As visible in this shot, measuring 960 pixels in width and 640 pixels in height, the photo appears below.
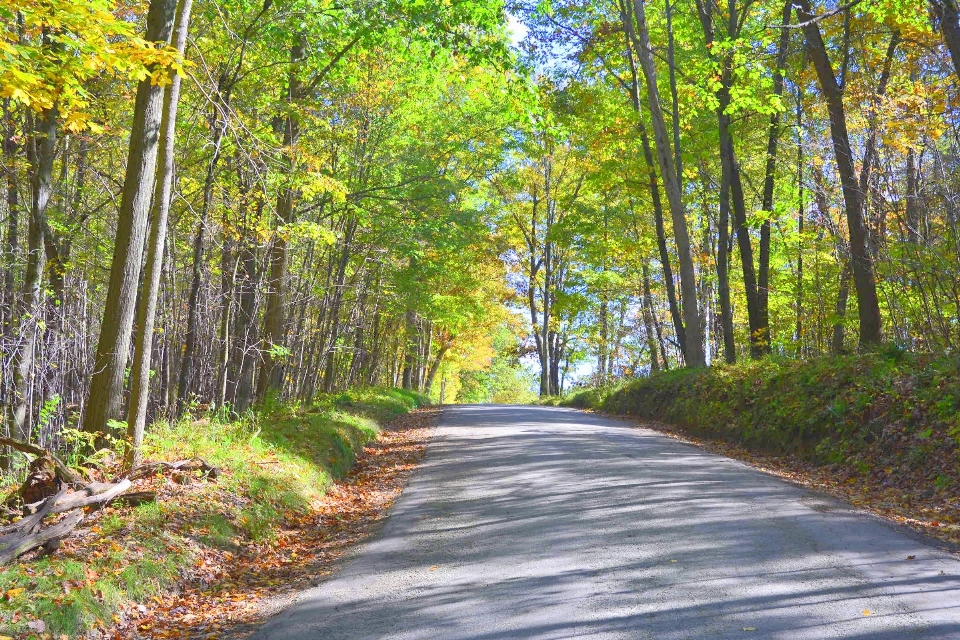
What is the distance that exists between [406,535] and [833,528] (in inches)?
150

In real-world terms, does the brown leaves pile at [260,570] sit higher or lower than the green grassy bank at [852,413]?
lower

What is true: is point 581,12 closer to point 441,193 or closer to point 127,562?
point 441,193

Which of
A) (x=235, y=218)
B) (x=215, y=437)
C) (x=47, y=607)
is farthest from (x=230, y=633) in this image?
(x=235, y=218)

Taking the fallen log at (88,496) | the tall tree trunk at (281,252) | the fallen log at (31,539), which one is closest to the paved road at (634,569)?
the fallen log at (31,539)

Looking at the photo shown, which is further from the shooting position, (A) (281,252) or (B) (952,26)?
(A) (281,252)

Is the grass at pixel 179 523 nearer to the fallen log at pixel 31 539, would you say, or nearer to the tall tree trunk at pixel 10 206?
the fallen log at pixel 31 539

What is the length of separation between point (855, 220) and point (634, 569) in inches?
390

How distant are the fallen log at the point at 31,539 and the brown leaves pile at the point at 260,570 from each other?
86 cm

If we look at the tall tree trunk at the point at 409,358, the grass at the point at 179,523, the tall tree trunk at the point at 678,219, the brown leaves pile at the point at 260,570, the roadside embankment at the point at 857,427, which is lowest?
the brown leaves pile at the point at 260,570

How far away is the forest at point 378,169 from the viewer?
7.42 metres

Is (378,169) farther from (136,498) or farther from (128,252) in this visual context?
(136,498)

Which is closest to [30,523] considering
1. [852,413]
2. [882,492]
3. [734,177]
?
[882,492]

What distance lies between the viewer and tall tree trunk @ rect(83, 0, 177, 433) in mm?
7090

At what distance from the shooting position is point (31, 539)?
15.8 ft
